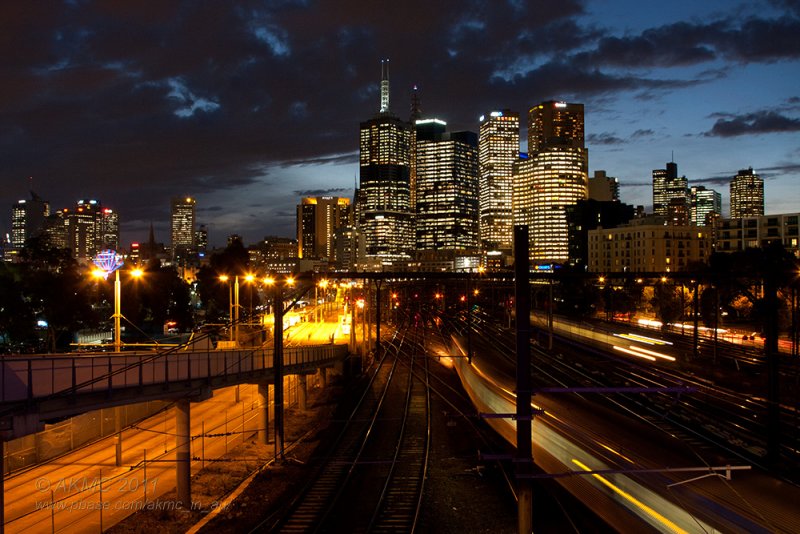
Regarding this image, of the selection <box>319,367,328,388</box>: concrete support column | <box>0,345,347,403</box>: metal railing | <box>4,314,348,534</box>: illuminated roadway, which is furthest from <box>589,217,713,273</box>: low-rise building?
<box>0,345,347,403</box>: metal railing

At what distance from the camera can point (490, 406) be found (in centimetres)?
2425

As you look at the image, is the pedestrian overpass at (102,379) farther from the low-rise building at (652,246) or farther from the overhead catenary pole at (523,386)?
the low-rise building at (652,246)

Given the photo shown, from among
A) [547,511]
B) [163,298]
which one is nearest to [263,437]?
[547,511]

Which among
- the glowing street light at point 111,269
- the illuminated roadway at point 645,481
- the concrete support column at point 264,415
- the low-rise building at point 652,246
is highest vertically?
the low-rise building at point 652,246

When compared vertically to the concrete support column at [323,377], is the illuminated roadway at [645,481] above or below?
above

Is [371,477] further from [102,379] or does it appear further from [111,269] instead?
[111,269]

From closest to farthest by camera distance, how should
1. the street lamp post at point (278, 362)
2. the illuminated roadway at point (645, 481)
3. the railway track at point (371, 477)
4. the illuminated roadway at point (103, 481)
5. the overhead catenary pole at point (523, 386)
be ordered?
the illuminated roadway at point (645, 481)
the overhead catenary pole at point (523, 386)
the railway track at point (371, 477)
the illuminated roadway at point (103, 481)
the street lamp post at point (278, 362)

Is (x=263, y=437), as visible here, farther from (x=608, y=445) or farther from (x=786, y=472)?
(x=786, y=472)

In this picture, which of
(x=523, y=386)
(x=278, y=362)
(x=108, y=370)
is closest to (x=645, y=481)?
(x=523, y=386)

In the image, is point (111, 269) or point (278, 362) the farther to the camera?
point (111, 269)

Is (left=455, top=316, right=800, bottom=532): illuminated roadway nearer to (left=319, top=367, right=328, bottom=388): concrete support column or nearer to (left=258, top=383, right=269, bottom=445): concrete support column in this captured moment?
(left=258, top=383, right=269, bottom=445): concrete support column

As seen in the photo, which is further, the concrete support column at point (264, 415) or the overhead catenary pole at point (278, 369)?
the concrete support column at point (264, 415)

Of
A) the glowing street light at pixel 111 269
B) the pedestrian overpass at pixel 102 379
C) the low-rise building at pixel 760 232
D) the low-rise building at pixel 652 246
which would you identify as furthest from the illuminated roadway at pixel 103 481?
the low-rise building at pixel 652 246

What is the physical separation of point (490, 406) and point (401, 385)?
1222cm
